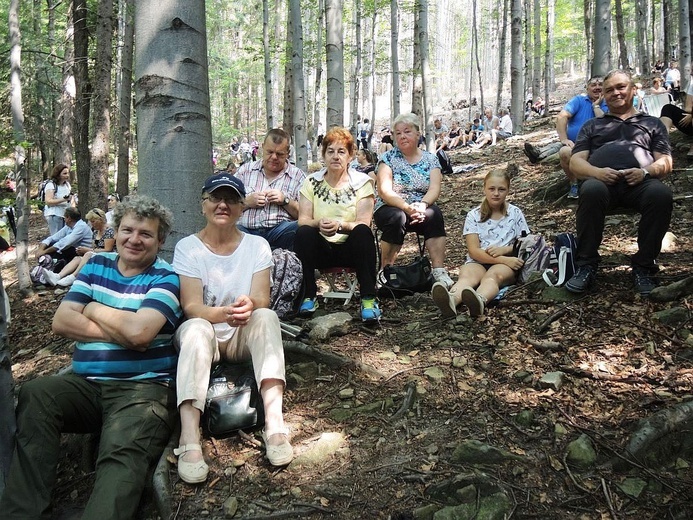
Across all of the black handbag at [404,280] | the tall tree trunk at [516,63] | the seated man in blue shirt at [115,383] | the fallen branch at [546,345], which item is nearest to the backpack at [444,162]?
the tall tree trunk at [516,63]

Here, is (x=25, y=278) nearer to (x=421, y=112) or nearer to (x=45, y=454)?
(x=45, y=454)

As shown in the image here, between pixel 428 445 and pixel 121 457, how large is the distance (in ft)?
5.07

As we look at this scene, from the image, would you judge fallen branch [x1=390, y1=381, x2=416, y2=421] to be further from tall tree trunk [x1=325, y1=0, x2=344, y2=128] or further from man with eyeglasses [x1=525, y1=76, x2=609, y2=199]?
tall tree trunk [x1=325, y1=0, x2=344, y2=128]

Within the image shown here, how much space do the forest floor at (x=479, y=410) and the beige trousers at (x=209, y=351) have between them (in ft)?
1.14

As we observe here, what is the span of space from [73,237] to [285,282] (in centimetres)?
605

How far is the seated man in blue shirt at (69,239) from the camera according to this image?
847 cm

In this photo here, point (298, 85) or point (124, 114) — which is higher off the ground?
point (298, 85)

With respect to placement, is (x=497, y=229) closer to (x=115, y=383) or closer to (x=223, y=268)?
(x=223, y=268)

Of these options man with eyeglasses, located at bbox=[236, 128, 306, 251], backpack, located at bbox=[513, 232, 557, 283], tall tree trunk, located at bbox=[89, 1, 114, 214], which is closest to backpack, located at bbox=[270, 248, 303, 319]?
man with eyeglasses, located at bbox=[236, 128, 306, 251]

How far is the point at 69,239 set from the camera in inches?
332

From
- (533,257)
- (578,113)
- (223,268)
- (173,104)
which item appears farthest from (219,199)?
(578,113)

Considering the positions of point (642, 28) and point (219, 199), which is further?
point (642, 28)

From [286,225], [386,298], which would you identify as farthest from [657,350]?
[286,225]

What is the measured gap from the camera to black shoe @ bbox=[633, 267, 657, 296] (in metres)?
3.59
